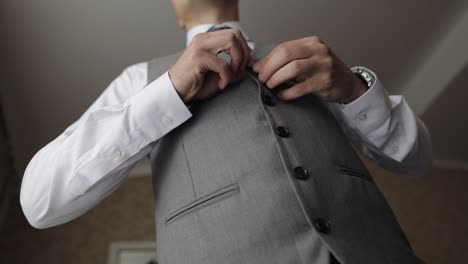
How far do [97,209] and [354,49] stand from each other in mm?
1353

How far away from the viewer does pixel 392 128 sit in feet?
2.68

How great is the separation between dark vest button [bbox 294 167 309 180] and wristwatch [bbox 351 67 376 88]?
10.8 inches

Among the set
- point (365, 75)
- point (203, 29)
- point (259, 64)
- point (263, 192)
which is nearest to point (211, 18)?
point (203, 29)

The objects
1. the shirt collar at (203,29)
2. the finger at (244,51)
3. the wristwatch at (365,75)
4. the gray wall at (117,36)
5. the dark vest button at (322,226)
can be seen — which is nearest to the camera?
the dark vest button at (322,226)

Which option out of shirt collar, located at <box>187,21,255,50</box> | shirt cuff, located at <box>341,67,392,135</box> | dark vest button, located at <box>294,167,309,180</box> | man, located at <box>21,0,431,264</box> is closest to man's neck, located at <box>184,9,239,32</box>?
shirt collar, located at <box>187,21,255,50</box>

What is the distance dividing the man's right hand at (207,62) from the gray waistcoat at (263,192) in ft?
0.17

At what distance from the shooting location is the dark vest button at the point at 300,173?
623 mm

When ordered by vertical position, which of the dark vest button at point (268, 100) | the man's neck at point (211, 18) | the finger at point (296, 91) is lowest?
the dark vest button at point (268, 100)

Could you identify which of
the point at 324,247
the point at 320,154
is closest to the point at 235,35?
the point at 320,154

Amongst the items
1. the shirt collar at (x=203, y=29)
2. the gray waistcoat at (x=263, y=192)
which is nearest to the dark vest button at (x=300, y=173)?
the gray waistcoat at (x=263, y=192)

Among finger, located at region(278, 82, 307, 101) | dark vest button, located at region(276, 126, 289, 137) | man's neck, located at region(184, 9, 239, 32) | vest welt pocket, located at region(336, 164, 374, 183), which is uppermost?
man's neck, located at region(184, 9, 239, 32)

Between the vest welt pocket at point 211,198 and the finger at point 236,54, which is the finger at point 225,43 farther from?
the vest welt pocket at point 211,198

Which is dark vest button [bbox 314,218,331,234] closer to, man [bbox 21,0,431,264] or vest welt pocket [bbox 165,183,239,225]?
man [bbox 21,0,431,264]

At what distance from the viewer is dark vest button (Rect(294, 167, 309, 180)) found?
0.62 m
